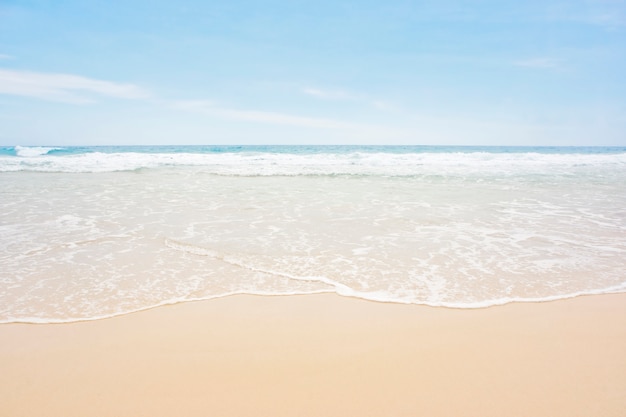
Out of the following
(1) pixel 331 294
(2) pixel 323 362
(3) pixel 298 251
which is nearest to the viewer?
(2) pixel 323 362

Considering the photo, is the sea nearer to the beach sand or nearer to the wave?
the beach sand

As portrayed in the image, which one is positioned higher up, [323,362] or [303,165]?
[303,165]

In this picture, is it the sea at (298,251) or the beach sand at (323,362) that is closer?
the beach sand at (323,362)

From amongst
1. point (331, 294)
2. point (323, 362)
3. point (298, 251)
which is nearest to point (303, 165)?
point (298, 251)

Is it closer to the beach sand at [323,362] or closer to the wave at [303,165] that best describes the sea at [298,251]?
the beach sand at [323,362]

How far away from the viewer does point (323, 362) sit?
9.50 ft

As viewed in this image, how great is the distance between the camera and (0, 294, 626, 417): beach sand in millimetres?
2404

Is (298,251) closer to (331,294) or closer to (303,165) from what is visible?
(331,294)

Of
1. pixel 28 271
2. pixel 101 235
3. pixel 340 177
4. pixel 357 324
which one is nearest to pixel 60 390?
pixel 357 324

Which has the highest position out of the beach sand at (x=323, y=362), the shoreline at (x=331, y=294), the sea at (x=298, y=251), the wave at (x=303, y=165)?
the wave at (x=303, y=165)

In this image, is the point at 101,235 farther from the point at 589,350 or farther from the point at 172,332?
the point at 589,350

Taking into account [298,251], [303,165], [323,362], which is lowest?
[323,362]

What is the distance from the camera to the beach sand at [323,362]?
94.7 inches

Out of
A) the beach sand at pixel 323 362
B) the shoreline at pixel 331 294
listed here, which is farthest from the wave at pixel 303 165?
the beach sand at pixel 323 362
